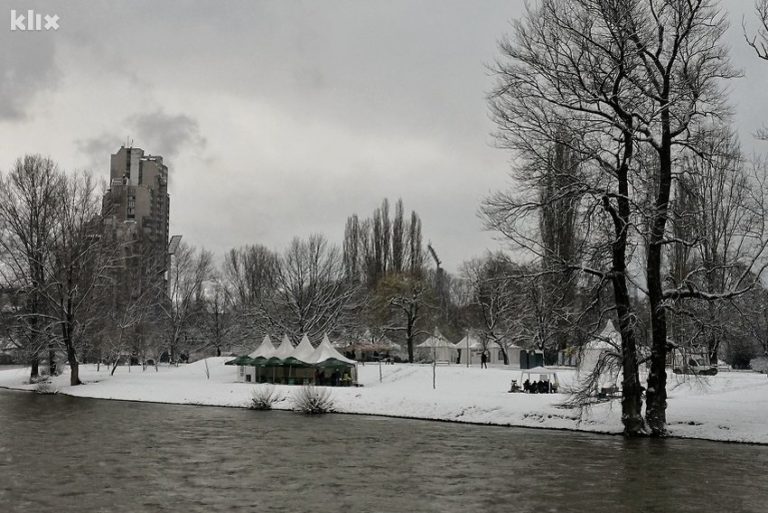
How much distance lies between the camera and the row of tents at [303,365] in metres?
51.0

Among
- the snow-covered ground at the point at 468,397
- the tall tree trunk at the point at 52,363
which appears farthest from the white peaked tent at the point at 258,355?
the tall tree trunk at the point at 52,363

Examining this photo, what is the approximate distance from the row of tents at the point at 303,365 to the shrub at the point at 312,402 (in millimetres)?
12161

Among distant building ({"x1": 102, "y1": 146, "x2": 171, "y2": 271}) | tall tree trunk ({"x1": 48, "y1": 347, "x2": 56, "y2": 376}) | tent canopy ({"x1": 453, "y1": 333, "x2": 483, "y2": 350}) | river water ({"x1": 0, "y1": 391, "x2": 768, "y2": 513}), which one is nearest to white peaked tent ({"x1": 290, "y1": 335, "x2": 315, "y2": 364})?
tent canopy ({"x1": 453, "y1": 333, "x2": 483, "y2": 350})

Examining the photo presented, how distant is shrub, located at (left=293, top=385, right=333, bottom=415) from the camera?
37.2 meters

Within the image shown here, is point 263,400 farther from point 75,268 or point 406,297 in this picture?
point 406,297

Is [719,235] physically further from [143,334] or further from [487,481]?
[143,334]

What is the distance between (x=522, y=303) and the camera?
2752 centimetres

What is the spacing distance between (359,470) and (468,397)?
18311 mm

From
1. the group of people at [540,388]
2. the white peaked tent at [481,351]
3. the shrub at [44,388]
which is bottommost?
the shrub at [44,388]

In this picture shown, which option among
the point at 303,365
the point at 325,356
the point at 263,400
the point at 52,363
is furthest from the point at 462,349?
the point at 52,363

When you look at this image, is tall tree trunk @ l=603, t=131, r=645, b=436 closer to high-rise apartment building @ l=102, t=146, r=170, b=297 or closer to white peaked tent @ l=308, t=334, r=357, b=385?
white peaked tent @ l=308, t=334, r=357, b=385

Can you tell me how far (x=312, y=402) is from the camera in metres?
37.1

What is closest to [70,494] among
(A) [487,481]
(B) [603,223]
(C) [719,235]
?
(A) [487,481]

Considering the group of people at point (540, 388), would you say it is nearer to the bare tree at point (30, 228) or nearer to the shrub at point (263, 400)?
the shrub at point (263, 400)
